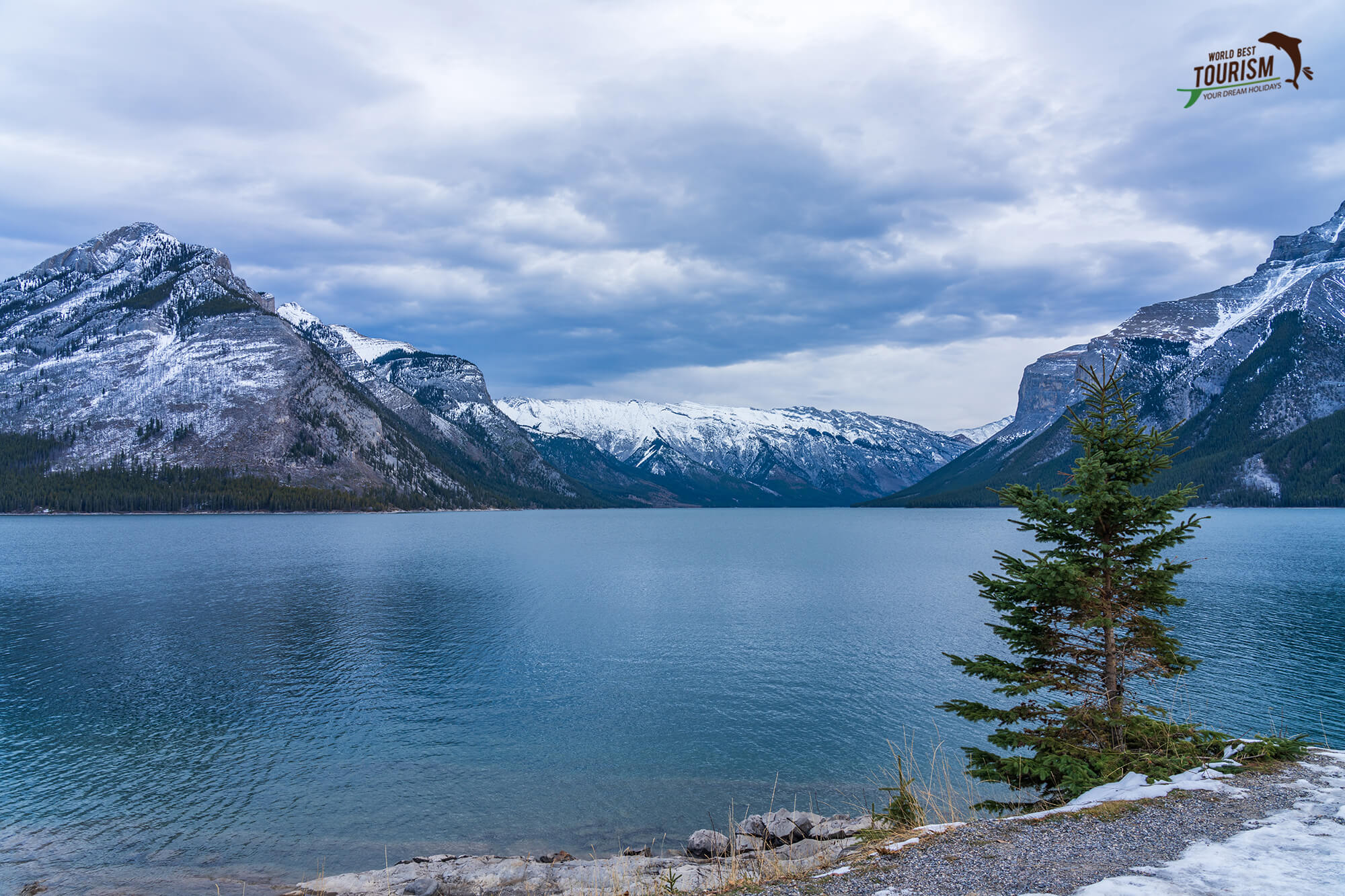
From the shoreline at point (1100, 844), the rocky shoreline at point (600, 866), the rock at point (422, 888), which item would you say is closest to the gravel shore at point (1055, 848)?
the shoreline at point (1100, 844)

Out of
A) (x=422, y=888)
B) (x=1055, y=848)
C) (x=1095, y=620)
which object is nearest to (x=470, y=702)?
(x=422, y=888)

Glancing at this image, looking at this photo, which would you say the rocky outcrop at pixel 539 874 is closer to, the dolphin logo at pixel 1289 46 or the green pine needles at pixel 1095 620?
the green pine needles at pixel 1095 620

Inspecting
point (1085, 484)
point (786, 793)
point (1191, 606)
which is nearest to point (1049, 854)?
point (1085, 484)

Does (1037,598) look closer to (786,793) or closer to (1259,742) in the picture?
(1259,742)

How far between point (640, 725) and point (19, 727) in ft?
104

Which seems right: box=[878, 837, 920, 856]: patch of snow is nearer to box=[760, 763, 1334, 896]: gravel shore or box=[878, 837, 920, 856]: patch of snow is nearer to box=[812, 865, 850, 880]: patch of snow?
box=[760, 763, 1334, 896]: gravel shore

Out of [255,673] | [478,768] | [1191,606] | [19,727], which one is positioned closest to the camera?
[478,768]

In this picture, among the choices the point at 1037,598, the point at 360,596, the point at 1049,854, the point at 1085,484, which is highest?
the point at 1085,484

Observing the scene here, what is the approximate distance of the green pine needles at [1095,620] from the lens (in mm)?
15359

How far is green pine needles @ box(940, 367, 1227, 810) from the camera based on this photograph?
15.4m

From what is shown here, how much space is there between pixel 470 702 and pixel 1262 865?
37014mm

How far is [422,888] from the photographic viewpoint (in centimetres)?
1980

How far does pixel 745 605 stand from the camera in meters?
70.1

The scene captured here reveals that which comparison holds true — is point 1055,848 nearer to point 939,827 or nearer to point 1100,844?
point 1100,844
